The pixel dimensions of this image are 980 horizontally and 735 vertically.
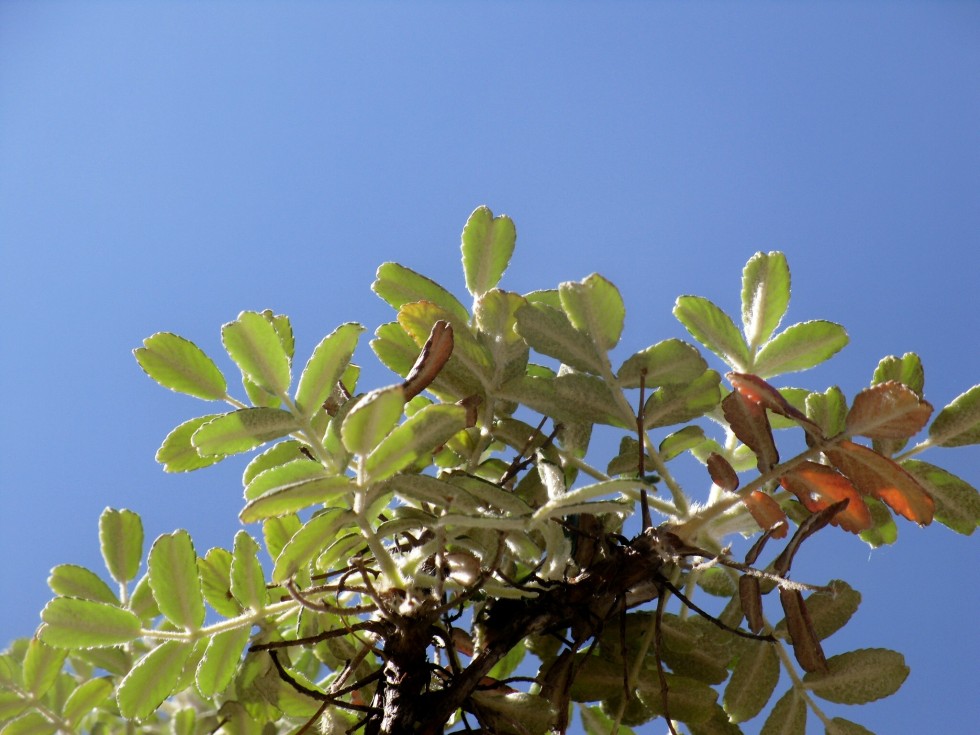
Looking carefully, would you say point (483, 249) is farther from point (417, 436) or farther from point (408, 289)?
point (417, 436)

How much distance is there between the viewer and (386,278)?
3.51ft

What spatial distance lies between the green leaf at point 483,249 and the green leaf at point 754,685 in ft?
1.78

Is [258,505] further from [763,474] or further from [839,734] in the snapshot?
[839,734]

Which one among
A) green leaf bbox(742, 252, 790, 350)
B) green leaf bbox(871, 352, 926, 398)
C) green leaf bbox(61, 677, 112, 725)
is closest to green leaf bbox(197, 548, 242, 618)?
green leaf bbox(61, 677, 112, 725)

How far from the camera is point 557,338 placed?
2.99 feet

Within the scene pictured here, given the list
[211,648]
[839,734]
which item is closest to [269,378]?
[211,648]

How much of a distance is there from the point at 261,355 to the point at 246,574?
25cm

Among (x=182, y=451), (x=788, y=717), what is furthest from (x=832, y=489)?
(x=182, y=451)

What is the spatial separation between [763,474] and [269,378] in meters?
0.54

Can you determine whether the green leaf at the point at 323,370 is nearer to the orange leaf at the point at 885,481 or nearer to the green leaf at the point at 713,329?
the green leaf at the point at 713,329

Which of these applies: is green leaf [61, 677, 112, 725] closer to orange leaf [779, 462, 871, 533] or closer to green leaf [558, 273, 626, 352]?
green leaf [558, 273, 626, 352]

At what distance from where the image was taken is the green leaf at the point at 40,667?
117 cm

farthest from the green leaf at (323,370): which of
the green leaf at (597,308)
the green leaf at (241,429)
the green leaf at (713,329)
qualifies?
the green leaf at (713,329)

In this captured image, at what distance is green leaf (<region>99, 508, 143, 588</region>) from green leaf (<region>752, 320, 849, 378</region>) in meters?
0.88
